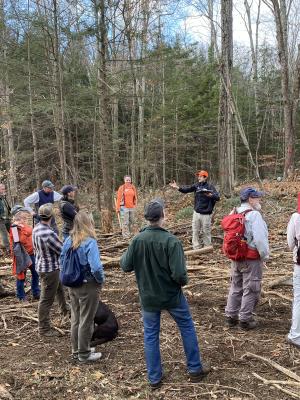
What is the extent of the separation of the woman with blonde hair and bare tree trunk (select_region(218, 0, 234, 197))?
9.65m

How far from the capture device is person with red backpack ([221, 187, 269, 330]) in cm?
548

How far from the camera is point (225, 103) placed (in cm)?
1502

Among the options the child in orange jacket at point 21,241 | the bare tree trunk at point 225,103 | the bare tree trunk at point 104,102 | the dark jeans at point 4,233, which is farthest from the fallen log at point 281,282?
the bare tree trunk at point 225,103

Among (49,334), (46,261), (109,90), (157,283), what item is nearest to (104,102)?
(109,90)

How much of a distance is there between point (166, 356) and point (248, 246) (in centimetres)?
179

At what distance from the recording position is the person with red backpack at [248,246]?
548cm

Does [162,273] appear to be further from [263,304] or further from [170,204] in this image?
[170,204]

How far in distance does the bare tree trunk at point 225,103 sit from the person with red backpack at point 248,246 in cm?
839

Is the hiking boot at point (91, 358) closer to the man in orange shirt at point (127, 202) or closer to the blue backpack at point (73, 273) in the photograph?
the blue backpack at point (73, 273)

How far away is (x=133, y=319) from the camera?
251 inches

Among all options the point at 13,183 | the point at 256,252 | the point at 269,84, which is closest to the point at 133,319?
the point at 256,252

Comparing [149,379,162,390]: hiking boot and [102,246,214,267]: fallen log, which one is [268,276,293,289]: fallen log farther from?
[149,379,162,390]: hiking boot

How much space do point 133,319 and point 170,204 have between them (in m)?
12.9

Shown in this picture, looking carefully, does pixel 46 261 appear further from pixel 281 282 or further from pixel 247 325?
pixel 281 282
